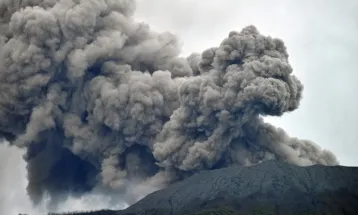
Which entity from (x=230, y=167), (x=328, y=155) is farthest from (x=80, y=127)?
(x=328, y=155)

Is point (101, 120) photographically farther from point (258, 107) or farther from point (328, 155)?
point (328, 155)

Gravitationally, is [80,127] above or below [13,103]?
below

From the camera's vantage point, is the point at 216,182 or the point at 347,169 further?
the point at 347,169

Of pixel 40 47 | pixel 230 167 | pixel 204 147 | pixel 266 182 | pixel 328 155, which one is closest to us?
pixel 204 147

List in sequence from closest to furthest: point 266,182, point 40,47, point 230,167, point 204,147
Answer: point 204,147 → point 40,47 → point 230,167 → point 266,182

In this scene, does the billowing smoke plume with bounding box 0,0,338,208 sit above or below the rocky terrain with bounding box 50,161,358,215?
above
